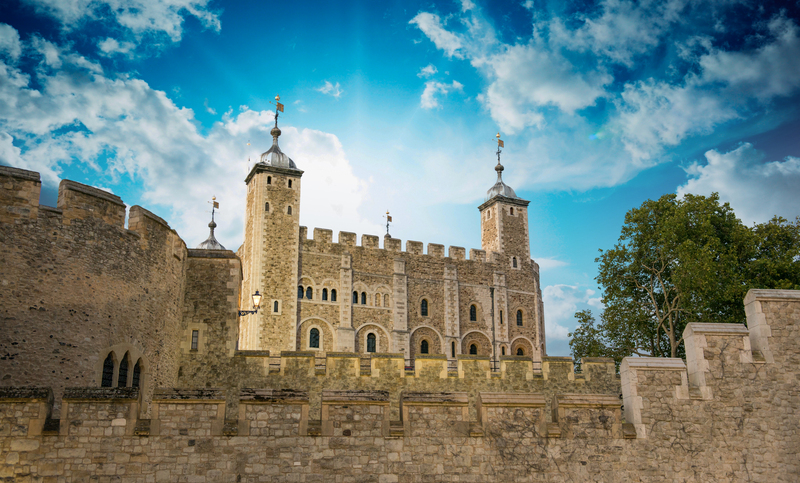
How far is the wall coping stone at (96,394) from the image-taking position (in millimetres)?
9315

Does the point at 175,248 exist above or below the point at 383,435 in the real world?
above

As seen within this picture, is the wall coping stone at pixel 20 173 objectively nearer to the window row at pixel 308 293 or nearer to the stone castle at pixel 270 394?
the stone castle at pixel 270 394

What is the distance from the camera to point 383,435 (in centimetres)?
1009

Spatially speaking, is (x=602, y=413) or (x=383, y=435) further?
(x=602, y=413)

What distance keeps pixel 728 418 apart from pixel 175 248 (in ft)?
35.8

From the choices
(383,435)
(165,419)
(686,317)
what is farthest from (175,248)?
(686,317)

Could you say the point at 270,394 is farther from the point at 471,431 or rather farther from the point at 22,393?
the point at 22,393

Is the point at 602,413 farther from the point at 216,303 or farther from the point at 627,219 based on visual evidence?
the point at 627,219

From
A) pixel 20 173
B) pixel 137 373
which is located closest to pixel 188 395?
pixel 137 373

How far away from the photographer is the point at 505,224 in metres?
51.7

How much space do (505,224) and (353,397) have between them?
42627 millimetres

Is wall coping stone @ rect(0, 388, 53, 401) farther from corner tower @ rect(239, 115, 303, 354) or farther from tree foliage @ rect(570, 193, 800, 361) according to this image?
corner tower @ rect(239, 115, 303, 354)

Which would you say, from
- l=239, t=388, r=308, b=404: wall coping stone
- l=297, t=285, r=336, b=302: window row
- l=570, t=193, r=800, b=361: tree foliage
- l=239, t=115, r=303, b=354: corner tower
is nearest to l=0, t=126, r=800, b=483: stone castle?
l=239, t=388, r=308, b=404: wall coping stone

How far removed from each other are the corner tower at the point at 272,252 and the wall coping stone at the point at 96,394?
30.1 meters
